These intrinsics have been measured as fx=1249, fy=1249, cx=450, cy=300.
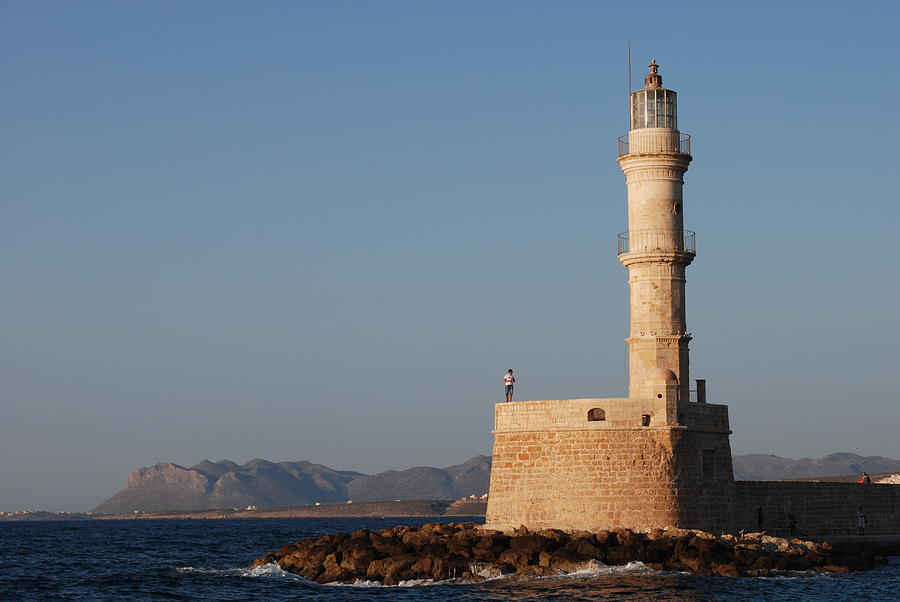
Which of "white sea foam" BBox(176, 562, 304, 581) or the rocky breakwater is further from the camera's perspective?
"white sea foam" BBox(176, 562, 304, 581)

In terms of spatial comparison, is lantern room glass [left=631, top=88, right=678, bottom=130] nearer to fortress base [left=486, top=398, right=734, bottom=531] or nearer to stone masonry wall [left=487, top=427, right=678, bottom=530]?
fortress base [left=486, top=398, right=734, bottom=531]

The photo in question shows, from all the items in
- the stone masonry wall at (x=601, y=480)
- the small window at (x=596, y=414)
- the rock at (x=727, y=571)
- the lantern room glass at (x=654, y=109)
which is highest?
the lantern room glass at (x=654, y=109)

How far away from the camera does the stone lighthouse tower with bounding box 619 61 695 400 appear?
104 feet

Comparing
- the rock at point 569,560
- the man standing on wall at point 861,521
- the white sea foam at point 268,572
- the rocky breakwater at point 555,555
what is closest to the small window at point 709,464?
the rocky breakwater at point 555,555

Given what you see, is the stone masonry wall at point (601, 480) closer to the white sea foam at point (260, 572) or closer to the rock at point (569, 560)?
the rock at point (569, 560)

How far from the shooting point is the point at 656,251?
31.6 metres

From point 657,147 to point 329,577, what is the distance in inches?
532

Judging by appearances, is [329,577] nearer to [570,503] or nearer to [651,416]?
[570,503]

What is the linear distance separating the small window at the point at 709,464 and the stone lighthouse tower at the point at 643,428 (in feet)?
0.09

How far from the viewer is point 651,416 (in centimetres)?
2948

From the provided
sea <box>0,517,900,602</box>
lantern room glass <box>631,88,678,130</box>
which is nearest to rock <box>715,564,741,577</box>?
sea <box>0,517,900,602</box>

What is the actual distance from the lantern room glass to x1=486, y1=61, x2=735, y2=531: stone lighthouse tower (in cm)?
3

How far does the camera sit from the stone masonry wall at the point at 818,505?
3153 centimetres

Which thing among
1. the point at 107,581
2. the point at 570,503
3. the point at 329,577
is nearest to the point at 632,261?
the point at 570,503
